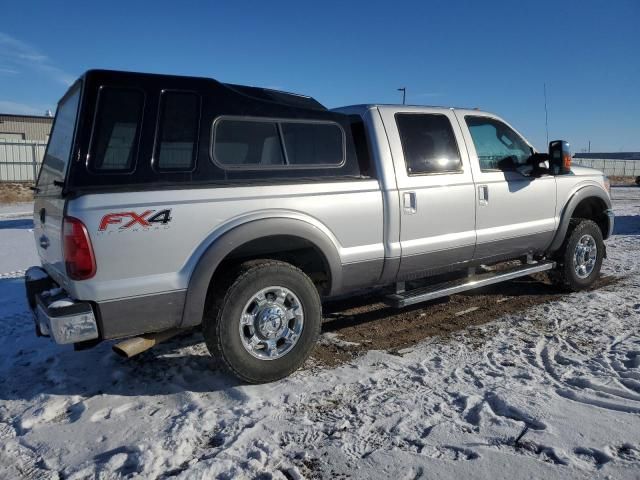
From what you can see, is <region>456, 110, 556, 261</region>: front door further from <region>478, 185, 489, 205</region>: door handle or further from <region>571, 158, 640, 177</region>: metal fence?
<region>571, 158, 640, 177</region>: metal fence

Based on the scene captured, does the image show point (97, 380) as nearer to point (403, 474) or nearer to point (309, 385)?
point (309, 385)

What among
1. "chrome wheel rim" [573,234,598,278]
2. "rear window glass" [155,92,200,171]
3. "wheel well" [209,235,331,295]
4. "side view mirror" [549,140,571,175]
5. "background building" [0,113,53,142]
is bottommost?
"chrome wheel rim" [573,234,598,278]

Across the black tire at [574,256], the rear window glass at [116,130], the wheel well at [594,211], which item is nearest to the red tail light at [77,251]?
the rear window glass at [116,130]

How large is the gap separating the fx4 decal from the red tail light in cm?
11

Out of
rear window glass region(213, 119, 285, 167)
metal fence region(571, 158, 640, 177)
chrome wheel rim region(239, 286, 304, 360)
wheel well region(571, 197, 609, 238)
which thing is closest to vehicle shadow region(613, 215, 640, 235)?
wheel well region(571, 197, 609, 238)

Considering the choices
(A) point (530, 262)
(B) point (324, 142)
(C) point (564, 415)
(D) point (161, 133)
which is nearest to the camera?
(C) point (564, 415)

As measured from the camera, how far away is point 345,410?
3.09 m

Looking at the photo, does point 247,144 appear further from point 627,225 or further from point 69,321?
point 627,225

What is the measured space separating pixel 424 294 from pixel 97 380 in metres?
2.68

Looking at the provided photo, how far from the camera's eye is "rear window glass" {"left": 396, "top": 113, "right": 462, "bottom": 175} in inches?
167

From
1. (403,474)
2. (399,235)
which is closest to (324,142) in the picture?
(399,235)

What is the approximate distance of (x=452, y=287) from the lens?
14.9 ft

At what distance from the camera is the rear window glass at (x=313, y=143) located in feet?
12.0

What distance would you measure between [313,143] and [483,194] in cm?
182
